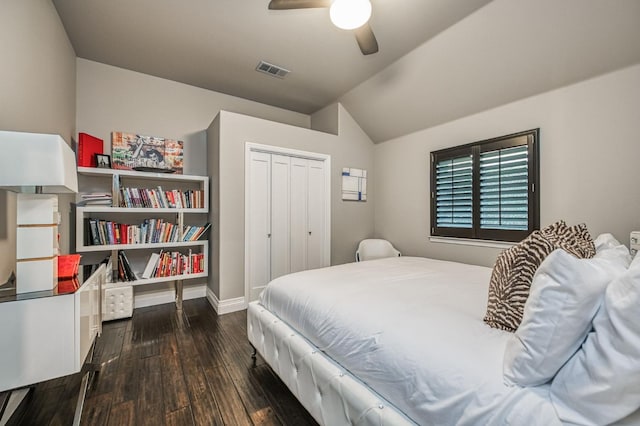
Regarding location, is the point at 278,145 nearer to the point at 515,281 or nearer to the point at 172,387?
the point at 172,387

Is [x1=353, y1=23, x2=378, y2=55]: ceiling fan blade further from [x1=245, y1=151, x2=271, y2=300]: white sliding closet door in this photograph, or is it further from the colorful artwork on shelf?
the colorful artwork on shelf

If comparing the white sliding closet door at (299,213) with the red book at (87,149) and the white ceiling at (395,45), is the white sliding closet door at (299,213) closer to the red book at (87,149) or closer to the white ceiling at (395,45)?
the white ceiling at (395,45)

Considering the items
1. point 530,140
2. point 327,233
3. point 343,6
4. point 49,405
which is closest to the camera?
point 49,405

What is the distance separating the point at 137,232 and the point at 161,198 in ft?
1.45

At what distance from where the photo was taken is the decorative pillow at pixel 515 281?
41.8 inches

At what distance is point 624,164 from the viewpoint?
2232mm

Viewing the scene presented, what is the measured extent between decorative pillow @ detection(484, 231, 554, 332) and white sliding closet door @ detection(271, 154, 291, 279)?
8.74ft

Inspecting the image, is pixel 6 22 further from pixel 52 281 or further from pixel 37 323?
pixel 37 323

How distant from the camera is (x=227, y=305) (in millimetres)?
3094

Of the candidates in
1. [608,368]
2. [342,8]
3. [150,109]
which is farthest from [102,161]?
[608,368]

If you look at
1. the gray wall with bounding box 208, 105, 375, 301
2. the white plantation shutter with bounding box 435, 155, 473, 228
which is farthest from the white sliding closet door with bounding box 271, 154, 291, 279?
the white plantation shutter with bounding box 435, 155, 473, 228

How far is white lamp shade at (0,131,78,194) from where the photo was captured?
3.66ft

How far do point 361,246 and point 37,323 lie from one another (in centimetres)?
336

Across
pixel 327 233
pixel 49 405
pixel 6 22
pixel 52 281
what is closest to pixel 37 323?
pixel 52 281
